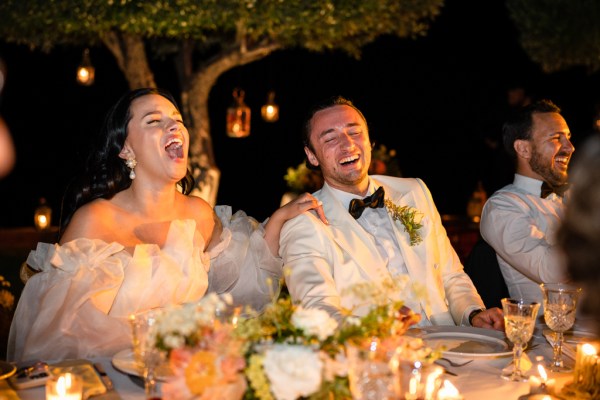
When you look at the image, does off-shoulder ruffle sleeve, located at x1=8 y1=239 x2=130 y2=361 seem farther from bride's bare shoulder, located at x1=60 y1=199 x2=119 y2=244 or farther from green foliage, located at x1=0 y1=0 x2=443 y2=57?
green foliage, located at x1=0 y1=0 x2=443 y2=57

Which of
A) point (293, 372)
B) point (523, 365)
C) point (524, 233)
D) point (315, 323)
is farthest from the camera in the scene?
point (524, 233)

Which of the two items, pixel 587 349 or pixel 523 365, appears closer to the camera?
pixel 587 349

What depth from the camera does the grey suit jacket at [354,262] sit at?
2.95 metres

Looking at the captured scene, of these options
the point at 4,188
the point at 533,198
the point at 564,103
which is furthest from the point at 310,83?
the point at 533,198

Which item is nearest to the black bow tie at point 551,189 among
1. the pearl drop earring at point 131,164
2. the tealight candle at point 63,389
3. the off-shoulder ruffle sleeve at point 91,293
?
the off-shoulder ruffle sleeve at point 91,293

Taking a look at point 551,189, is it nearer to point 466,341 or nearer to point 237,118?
point 466,341

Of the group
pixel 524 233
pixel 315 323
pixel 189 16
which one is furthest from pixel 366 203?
pixel 189 16

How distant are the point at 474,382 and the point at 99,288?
5.02ft

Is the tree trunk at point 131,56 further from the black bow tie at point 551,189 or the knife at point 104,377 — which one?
the knife at point 104,377

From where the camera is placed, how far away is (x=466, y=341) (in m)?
2.31

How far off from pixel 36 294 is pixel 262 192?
1008 centimetres

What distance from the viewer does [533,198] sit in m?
3.83

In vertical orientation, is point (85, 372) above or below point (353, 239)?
below

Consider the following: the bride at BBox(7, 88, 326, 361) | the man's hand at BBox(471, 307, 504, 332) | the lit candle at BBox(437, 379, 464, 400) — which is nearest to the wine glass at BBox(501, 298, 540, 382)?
the lit candle at BBox(437, 379, 464, 400)
